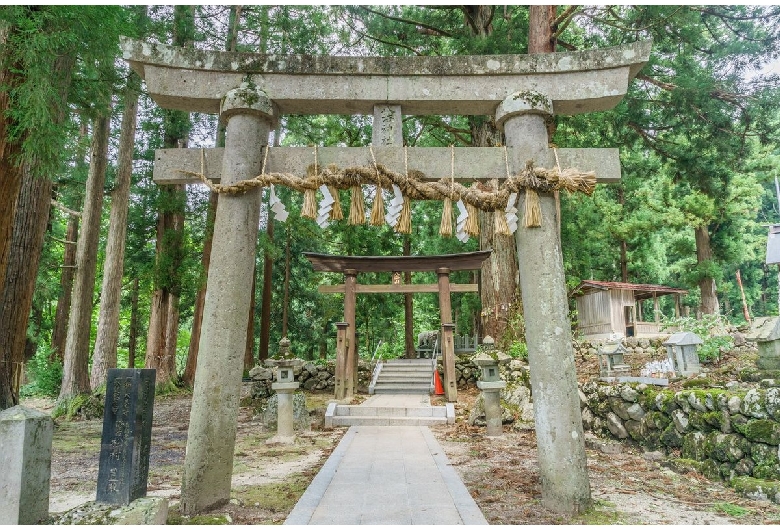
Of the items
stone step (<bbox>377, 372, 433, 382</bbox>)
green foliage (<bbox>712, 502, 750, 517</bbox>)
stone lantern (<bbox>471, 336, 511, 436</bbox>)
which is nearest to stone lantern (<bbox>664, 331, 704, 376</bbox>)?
stone lantern (<bbox>471, 336, 511, 436</bbox>)

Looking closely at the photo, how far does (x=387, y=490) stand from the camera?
176 inches

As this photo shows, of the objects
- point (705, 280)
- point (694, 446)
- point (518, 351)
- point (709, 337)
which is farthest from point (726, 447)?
point (705, 280)

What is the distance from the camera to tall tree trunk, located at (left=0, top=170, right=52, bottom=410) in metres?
5.94

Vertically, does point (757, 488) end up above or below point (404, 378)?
below

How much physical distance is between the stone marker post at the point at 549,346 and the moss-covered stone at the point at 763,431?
223cm

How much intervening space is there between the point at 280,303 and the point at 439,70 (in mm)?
19242

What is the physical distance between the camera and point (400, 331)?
3269 centimetres

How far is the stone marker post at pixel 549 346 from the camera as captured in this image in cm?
372

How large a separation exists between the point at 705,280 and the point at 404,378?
1246cm

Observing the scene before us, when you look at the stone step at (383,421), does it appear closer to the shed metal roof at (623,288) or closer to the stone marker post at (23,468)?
the stone marker post at (23,468)

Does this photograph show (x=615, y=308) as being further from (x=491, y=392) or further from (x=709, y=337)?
(x=491, y=392)

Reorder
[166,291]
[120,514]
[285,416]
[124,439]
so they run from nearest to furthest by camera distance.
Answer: [120,514], [124,439], [285,416], [166,291]

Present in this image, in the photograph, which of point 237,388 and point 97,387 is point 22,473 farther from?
point 97,387

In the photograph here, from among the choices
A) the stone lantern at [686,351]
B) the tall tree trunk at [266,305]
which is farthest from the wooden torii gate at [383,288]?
the tall tree trunk at [266,305]
